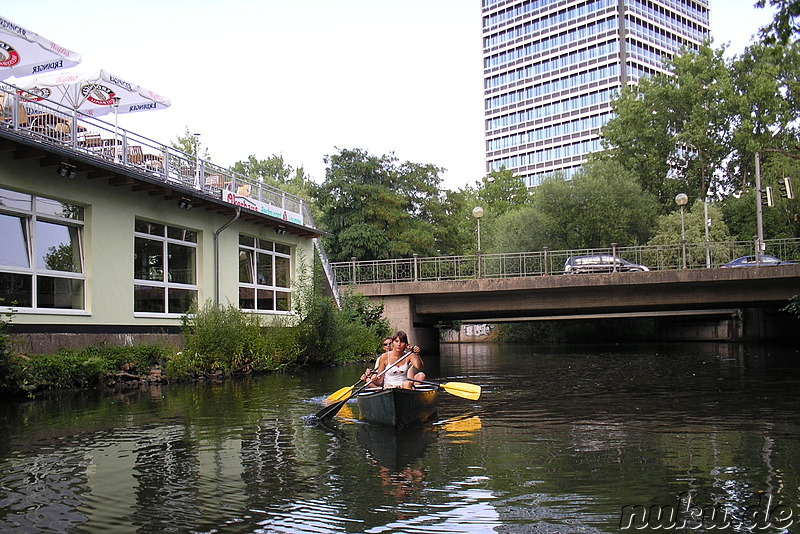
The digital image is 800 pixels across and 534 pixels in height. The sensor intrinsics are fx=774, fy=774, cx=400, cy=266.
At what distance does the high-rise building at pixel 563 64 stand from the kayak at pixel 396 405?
86.8 metres

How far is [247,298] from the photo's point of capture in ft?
84.2

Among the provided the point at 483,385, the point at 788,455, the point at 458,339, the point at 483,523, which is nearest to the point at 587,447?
the point at 788,455

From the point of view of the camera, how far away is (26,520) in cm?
586

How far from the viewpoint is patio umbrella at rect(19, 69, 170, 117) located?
847 inches

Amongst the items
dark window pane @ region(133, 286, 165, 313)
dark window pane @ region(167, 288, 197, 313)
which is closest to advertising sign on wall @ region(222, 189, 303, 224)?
dark window pane @ region(167, 288, 197, 313)

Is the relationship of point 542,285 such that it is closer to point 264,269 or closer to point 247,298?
point 264,269

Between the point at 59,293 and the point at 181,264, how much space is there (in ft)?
17.2

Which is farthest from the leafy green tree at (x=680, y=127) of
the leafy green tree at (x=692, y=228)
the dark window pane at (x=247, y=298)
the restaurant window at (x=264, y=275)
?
the dark window pane at (x=247, y=298)

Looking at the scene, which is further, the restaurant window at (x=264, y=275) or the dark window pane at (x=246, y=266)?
Result: the restaurant window at (x=264, y=275)

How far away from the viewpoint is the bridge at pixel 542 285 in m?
30.3

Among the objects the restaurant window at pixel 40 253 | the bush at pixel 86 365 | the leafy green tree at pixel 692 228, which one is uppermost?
the leafy green tree at pixel 692 228

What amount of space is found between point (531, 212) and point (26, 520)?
155 ft

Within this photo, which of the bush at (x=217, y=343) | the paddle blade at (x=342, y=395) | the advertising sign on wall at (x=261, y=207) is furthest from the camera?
the advertising sign on wall at (x=261, y=207)

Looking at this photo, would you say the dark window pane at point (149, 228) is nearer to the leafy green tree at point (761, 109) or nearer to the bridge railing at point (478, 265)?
the bridge railing at point (478, 265)
